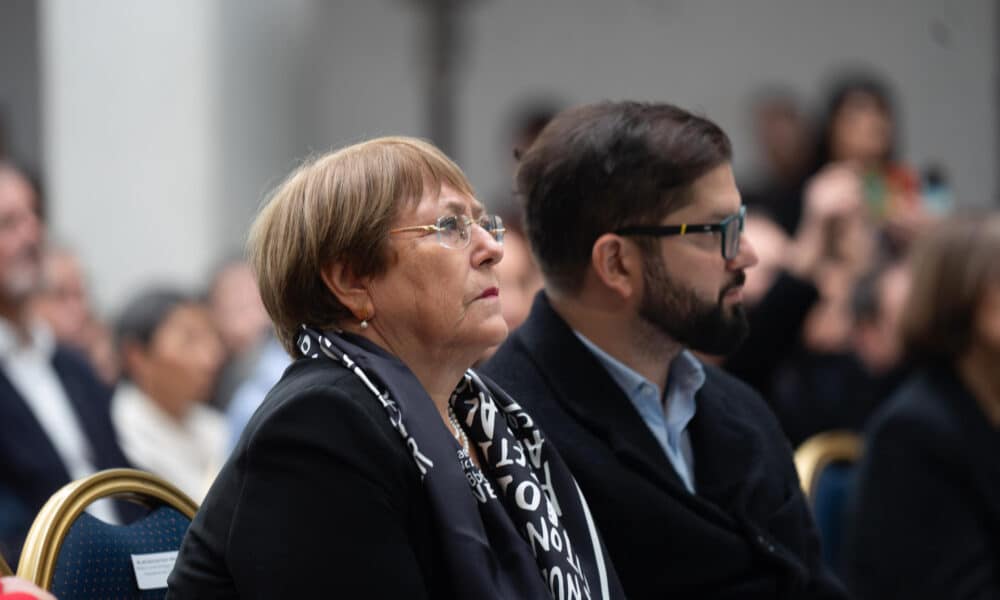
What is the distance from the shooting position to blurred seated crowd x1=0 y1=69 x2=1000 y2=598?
3.48 meters

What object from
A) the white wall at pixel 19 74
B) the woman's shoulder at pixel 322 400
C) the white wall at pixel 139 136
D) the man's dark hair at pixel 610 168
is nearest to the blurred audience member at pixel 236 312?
the white wall at pixel 139 136

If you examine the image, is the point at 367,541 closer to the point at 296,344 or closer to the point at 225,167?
the point at 296,344

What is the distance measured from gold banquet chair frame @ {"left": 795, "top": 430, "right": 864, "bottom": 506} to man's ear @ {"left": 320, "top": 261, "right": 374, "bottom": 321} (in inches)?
66.1

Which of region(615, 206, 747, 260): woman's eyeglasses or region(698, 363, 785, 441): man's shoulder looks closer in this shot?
region(615, 206, 747, 260): woman's eyeglasses

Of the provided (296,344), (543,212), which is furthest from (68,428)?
(296,344)

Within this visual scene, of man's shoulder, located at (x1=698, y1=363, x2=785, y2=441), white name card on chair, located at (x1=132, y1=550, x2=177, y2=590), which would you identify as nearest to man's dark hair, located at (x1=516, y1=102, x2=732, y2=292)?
man's shoulder, located at (x1=698, y1=363, x2=785, y2=441)

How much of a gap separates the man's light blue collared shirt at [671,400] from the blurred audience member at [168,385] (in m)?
2.55

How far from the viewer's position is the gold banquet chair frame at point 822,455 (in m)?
3.52

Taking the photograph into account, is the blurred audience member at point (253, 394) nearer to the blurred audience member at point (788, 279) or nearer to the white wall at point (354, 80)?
the blurred audience member at point (788, 279)

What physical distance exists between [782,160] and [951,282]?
3.43m

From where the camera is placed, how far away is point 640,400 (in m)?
2.68

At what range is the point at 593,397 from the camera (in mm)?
2596

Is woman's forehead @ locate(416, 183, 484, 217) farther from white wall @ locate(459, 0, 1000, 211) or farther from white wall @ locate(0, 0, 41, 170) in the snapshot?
white wall @ locate(0, 0, 41, 170)

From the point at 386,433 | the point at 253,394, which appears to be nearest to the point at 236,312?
the point at 253,394
